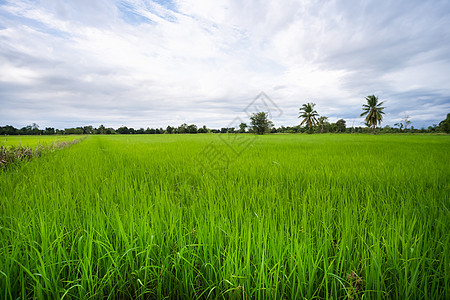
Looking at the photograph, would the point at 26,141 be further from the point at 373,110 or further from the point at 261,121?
the point at 373,110

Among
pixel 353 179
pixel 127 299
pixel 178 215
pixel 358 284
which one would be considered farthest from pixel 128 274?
pixel 353 179

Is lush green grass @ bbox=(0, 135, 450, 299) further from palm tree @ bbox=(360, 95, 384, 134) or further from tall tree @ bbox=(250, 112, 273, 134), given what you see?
palm tree @ bbox=(360, 95, 384, 134)

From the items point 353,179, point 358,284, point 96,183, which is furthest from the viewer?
point 353,179

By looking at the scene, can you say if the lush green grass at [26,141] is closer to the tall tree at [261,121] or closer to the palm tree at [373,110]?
the tall tree at [261,121]

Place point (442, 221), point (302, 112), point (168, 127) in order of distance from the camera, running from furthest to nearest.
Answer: point (168, 127)
point (302, 112)
point (442, 221)

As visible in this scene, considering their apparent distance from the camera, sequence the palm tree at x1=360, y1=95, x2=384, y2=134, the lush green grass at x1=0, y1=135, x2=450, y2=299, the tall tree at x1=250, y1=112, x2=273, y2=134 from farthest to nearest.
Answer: the palm tree at x1=360, y1=95, x2=384, y2=134 → the tall tree at x1=250, y1=112, x2=273, y2=134 → the lush green grass at x1=0, y1=135, x2=450, y2=299

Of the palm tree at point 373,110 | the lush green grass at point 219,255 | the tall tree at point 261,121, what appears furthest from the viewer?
the palm tree at point 373,110

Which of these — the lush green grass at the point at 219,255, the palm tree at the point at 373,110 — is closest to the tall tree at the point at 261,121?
the lush green grass at the point at 219,255

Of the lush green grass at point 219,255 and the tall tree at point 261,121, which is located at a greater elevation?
the tall tree at point 261,121

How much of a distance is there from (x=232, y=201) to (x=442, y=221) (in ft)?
5.31

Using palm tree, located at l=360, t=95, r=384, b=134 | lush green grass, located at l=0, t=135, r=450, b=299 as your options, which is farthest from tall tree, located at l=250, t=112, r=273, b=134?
palm tree, located at l=360, t=95, r=384, b=134

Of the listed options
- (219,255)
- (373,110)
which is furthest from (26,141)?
(373,110)

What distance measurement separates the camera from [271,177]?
289 cm

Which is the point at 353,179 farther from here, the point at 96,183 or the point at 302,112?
the point at 302,112
